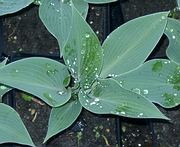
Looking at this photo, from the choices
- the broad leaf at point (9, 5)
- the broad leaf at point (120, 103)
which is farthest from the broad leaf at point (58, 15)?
the broad leaf at point (120, 103)

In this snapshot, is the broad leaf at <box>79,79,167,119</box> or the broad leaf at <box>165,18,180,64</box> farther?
the broad leaf at <box>165,18,180,64</box>

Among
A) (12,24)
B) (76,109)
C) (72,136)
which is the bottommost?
→ (72,136)

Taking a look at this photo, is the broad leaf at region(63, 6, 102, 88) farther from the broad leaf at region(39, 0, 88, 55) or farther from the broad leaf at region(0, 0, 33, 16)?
the broad leaf at region(0, 0, 33, 16)

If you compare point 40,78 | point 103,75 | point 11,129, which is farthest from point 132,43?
point 11,129

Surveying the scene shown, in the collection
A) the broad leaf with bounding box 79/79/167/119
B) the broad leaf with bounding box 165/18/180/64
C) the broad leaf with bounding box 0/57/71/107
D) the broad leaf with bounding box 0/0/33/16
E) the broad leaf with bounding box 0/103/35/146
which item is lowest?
the broad leaf with bounding box 0/103/35/146

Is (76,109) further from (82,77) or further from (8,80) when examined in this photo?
(8,80)

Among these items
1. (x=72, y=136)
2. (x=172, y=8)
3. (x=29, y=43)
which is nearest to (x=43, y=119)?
(x=72, y=136)

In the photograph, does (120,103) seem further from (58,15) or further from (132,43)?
(58,15)

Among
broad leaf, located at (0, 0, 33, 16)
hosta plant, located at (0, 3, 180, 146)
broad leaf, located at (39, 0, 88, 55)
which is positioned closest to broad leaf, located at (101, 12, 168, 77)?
hosta plant, located at (0, 3, 180, 146)
